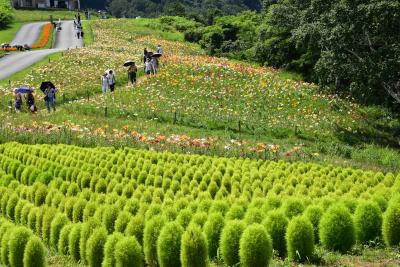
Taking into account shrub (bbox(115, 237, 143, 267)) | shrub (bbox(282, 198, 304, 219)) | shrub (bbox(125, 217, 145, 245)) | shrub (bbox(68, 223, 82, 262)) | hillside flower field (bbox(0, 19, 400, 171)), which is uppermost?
shrub (bbox(282, 198, 304, 219))

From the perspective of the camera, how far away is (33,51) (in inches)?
1756

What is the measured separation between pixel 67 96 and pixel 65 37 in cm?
3226

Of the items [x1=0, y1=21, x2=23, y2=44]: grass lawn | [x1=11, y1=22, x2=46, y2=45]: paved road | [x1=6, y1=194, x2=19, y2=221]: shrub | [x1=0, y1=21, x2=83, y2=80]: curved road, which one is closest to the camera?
[x1=6, y1=194, x2=19, y2=221]: shrub

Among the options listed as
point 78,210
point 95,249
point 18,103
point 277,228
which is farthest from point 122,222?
point 18,103

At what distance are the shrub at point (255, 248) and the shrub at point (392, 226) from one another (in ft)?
6.87

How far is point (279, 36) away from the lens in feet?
119

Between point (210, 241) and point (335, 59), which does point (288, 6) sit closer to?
point (335, 59)

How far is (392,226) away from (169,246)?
3.49 m

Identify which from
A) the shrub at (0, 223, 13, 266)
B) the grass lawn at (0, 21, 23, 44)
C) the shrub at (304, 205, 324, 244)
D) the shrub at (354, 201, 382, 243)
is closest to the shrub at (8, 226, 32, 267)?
the shrub at (0, 223, 13, 266)

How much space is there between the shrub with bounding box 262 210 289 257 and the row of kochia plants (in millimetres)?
16

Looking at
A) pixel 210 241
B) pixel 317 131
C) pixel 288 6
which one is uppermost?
pixel 288 6

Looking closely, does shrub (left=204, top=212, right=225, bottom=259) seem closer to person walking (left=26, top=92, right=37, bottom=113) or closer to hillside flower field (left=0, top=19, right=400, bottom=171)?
hillside flower field (left=0, top=19, right=400, bottom=171)

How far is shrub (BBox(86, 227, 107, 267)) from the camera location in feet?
26.6

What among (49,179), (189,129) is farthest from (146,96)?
(49,179)
